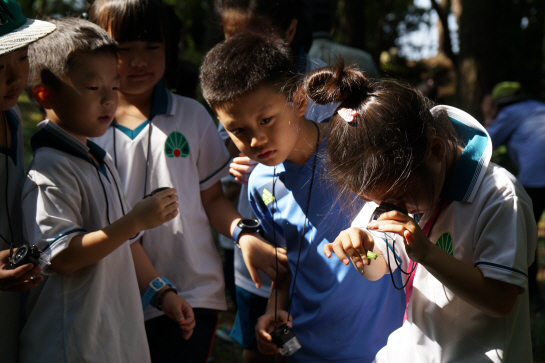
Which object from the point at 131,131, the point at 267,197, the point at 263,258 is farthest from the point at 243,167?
the point at 131,131

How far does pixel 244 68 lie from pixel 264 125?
242mm

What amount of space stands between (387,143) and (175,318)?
1140 mm

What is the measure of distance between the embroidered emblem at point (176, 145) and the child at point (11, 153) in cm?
61

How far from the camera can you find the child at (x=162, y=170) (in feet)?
7.54

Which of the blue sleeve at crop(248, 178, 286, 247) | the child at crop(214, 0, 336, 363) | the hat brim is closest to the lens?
the hat brim

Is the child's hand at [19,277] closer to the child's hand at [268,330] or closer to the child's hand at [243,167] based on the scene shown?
the child's hand at [268,330]

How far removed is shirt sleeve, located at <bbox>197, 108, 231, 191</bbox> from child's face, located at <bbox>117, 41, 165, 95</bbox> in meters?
0.29

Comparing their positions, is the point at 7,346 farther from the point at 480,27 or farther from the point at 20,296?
the point at 480,27

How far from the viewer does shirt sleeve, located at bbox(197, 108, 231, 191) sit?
2.43 metres

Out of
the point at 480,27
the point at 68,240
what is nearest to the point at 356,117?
the point at 68,240

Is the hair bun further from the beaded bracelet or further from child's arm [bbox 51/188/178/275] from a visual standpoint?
the beaded bracelet

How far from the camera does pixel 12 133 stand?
200 centimetres

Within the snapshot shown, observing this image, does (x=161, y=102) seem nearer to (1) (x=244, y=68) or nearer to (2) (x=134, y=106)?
(2) (x=134, y=106)

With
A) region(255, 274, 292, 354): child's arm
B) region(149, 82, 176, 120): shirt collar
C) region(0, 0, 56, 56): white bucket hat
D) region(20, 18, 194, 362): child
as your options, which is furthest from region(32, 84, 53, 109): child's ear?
region(255, 274, 292, 354): child's arm
